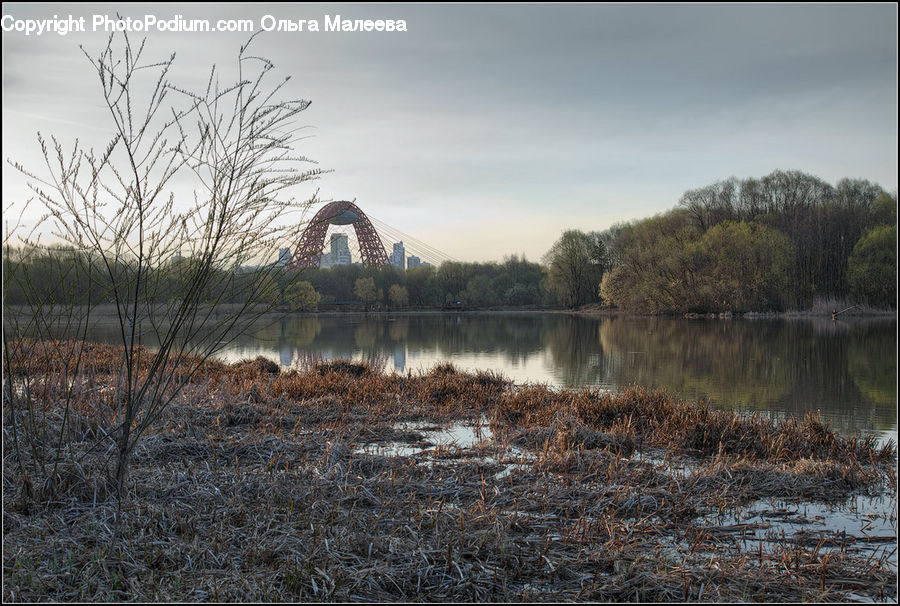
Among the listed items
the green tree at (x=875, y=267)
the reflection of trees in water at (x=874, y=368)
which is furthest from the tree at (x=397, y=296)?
the reflection of trees in water at (x=874, y=368)

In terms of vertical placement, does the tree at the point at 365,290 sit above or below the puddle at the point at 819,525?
above

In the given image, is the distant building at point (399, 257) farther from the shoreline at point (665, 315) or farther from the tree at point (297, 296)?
the tree at point (297, 296)

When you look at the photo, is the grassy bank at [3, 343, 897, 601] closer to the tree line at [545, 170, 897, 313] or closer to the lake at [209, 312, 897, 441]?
the lake at [209, 312, 897, 441]

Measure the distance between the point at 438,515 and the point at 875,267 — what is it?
142 ft

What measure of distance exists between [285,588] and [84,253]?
7.74ft

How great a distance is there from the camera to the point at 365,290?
58.6m

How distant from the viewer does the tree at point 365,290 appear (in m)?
58.3

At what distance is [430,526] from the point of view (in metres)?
3.41

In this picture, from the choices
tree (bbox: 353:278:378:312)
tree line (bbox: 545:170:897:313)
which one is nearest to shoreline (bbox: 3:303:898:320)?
tree line (bbox: 545:170:897:313)

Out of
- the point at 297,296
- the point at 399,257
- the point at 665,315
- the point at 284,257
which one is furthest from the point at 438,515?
the point at 399,257

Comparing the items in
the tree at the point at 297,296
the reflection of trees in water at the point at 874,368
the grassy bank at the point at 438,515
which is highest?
the tree at the point at 297,296

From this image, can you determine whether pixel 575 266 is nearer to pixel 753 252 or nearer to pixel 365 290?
pixel 753 252

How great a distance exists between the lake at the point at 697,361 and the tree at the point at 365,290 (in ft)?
107

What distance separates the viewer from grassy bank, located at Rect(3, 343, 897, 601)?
280cm
